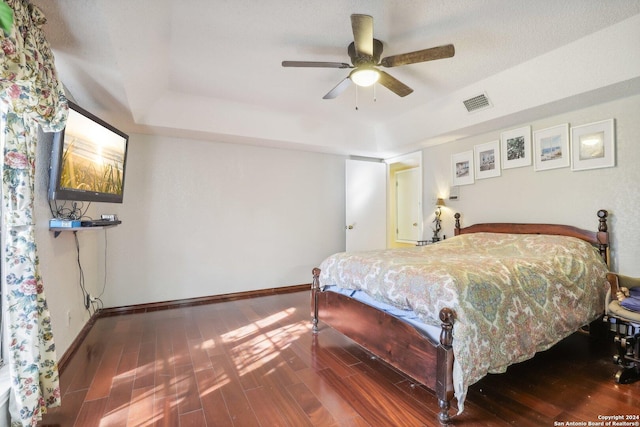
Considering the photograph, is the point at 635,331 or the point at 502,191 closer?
the point at 635,331

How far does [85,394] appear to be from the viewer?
1.95m

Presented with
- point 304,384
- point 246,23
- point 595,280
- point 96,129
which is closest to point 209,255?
point 96,129

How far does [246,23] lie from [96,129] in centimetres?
147

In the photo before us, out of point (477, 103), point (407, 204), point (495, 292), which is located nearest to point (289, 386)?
point (495, 292)

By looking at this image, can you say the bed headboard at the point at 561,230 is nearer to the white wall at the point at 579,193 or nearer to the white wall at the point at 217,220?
the white wall at the point at 579,193

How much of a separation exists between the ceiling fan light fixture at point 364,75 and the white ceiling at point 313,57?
323 millimetres

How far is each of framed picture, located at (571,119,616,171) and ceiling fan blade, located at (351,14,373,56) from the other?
241 centimetres

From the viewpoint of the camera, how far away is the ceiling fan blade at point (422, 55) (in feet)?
6.94

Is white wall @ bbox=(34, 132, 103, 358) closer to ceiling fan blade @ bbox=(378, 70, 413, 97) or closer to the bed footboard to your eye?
the bed footboard

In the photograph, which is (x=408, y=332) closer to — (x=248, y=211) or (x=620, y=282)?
(x=620, y=282)

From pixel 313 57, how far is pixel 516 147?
2.61m

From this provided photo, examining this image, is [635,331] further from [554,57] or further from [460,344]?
[554,57]

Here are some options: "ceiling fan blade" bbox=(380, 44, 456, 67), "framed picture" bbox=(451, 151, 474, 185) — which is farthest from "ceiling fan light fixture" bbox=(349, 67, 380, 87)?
"framed picture" bbox=(451, 151, 474, 185)

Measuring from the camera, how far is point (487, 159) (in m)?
3.81
